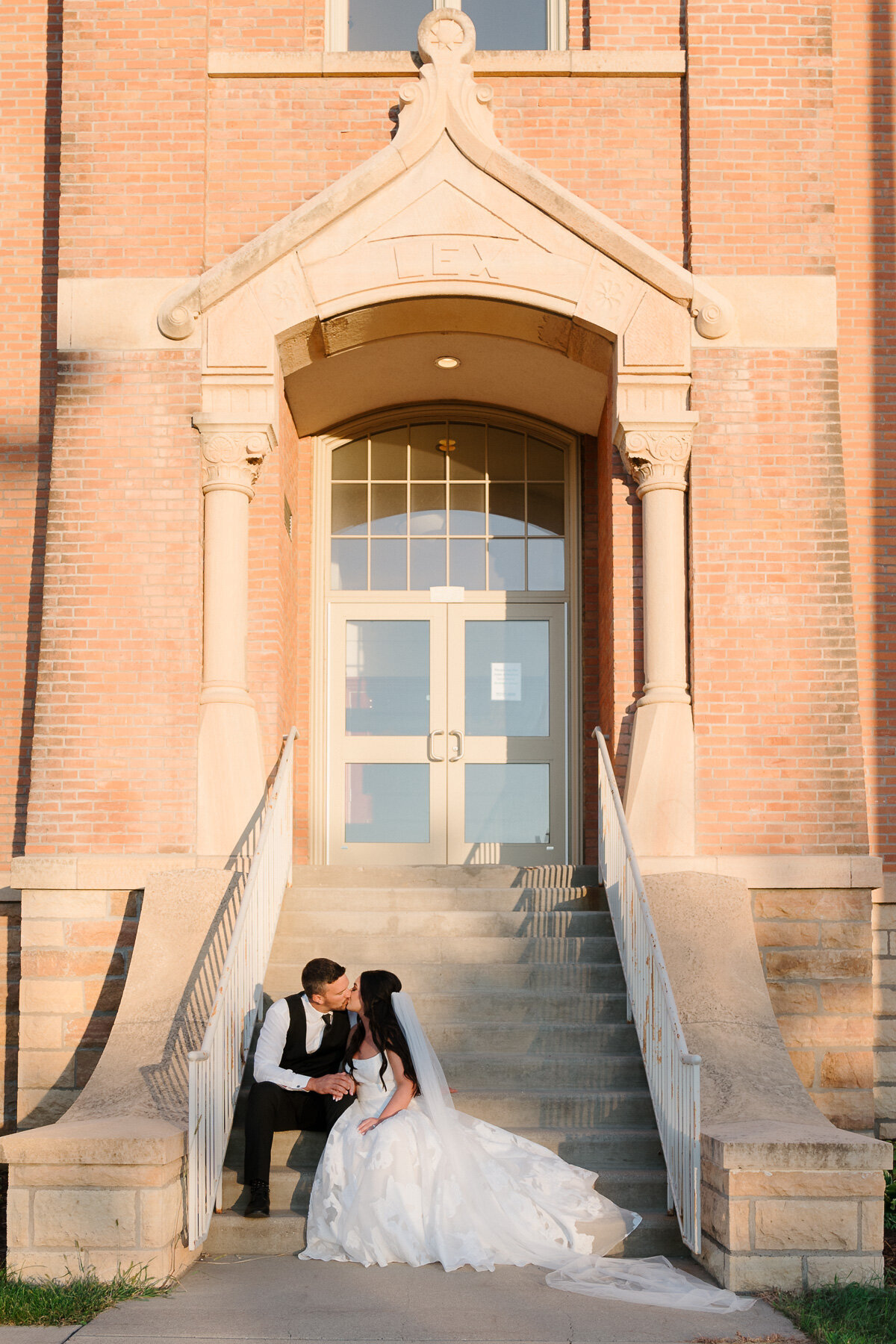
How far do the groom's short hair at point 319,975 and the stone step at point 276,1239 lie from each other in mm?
951

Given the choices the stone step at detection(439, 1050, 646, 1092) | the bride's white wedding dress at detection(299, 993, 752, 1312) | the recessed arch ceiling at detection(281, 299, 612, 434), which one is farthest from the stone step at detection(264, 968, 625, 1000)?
the recessed arch ceiling at detection(281, 299, 612, 434)

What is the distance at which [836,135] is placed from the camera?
9.25m

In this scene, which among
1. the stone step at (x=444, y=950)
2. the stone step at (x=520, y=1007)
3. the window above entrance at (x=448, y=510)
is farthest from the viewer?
the window above entrance at (x=448, y=510)

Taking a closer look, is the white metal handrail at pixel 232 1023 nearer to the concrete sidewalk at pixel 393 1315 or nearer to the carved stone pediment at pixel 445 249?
the concrete sidewalk at pixel 393 1315

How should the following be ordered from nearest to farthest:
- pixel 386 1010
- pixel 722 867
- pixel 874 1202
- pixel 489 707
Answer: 1. pixel 874 1202
2. pixel 386 1010
3. pixel 722 867
4. pixel 489 707

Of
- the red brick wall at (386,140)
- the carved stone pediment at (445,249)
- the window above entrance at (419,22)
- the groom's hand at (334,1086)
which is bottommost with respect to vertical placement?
the groom's hand at (334,1086)

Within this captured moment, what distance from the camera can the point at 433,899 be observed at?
7812mm

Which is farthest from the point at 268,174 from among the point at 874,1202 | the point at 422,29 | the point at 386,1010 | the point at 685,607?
the point at 874,1202

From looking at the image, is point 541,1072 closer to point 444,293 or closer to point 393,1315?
point 393,1315

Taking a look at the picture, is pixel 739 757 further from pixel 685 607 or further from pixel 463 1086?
pixel 463 1086

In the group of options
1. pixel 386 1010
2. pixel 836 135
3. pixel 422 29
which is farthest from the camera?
pixel 836 135

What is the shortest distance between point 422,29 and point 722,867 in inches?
219

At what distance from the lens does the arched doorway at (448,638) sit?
32.2 ft

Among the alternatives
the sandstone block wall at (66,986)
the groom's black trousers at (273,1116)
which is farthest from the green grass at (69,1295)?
the sandstone block wall at (66,986)
